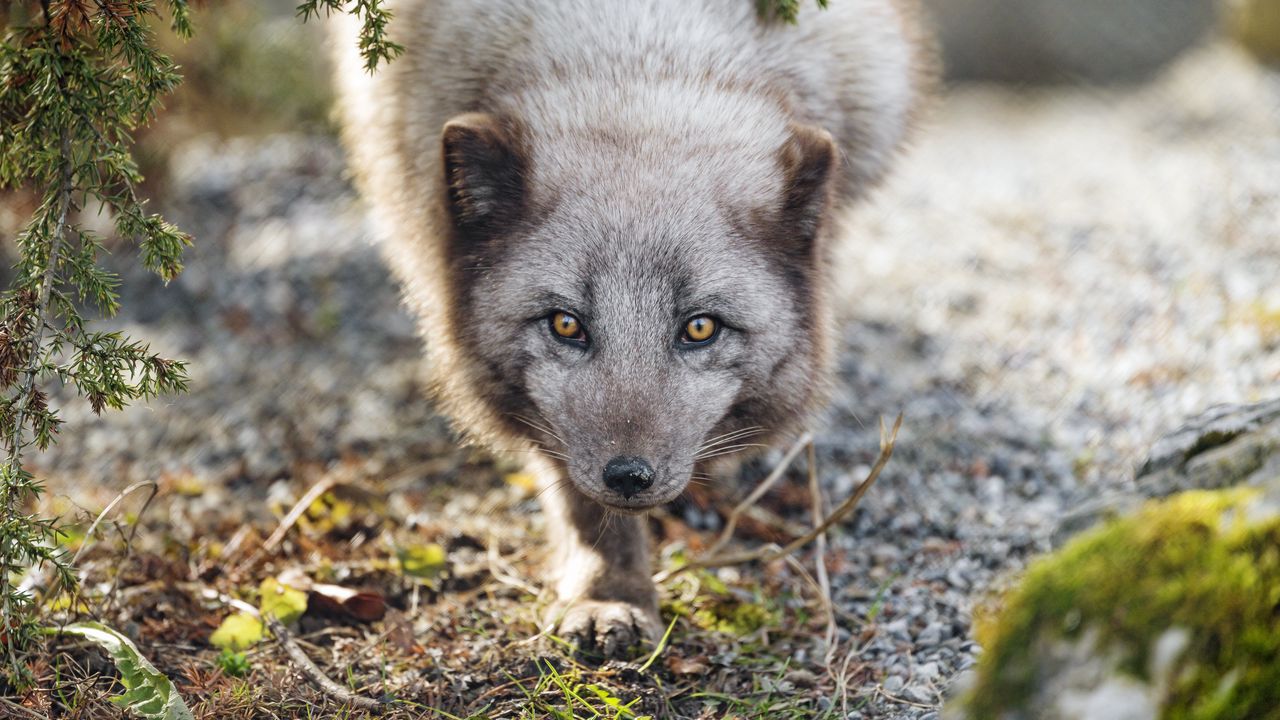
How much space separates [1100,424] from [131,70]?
4.03 metres

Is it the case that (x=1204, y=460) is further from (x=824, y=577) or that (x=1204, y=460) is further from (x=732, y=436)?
(x=824, y=577)

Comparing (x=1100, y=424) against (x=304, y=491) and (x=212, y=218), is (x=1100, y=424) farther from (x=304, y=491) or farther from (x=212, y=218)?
(x=212, y=218)

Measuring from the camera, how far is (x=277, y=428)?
199 inches

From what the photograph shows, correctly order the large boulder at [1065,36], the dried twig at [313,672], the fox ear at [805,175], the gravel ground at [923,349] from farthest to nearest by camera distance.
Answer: the large boulder at [1065,36] < the gravel ground at [923,349] < the fox ear at [805,175] < the dried twig at [313,672]

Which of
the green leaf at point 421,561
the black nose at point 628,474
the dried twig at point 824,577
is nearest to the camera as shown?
the black nose at point 628,474

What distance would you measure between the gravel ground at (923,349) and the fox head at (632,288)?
977mm

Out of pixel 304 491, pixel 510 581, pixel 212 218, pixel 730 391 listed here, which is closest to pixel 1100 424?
pixel 730 391

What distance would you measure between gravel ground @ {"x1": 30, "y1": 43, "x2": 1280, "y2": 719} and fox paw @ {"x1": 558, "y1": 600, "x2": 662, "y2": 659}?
637 mm

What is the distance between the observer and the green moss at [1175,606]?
1.90 metres

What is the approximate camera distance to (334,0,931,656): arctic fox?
309 cm

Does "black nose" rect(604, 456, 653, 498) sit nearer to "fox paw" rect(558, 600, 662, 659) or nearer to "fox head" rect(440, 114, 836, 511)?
"fox head" rect(440, 114, 836, 511)

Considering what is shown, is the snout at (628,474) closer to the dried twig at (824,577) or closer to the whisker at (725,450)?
the whisker at (725,450)

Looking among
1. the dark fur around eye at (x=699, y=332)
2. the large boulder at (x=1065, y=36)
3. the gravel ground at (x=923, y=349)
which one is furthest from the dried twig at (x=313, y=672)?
the large boulder at (x=1065, y=36)

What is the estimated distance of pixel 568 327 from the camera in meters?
3.16
